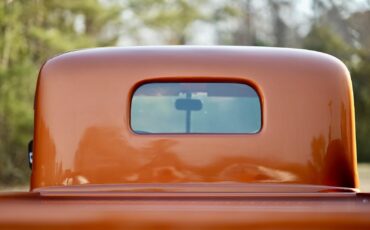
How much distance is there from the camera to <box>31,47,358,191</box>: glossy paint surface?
338cm

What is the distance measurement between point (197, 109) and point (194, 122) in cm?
5

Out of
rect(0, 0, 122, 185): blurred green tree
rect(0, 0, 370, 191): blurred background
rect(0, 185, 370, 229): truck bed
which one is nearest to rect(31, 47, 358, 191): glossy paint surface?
rect(0, 185, 370, 229): truck bed

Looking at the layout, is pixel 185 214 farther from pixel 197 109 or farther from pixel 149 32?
pixel 149 32

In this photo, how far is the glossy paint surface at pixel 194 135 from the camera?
3.38 metres

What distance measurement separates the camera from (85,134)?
3457mm

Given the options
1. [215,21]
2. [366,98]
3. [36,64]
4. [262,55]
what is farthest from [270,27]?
[262,55]

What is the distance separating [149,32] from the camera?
32344mm

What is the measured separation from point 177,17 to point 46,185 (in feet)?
95.6

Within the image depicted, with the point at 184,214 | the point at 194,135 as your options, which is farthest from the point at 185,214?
the point at 194,135

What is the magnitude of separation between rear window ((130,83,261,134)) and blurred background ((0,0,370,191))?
14507 millimetres

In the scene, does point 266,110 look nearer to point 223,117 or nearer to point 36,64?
point 223,117

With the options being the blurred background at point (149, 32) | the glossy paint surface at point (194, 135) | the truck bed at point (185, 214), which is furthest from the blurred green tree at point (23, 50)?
the truck bed at point (185, 214)

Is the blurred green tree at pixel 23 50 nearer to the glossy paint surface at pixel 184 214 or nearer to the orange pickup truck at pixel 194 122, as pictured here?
the orange pickup truck at pixel 194 122

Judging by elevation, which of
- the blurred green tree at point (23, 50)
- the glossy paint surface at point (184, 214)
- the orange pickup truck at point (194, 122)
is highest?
the blurred green tree at point (23, 50)
